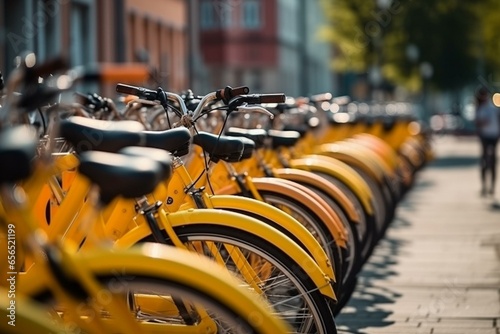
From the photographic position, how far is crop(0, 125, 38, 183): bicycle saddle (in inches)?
130

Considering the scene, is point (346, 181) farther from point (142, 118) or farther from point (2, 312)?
point (2, 312)

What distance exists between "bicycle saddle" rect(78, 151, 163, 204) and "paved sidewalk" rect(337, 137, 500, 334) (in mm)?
4026

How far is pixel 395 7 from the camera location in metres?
32.6

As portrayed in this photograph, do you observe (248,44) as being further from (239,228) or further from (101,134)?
(101,134)

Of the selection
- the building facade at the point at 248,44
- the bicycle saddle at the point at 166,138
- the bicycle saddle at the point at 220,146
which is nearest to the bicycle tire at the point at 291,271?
the bicycle saddle at the point at 166,138

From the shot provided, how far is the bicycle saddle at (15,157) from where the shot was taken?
10.9 feet

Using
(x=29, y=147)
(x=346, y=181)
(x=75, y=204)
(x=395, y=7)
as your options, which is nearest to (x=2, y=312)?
(x=29, y=147)

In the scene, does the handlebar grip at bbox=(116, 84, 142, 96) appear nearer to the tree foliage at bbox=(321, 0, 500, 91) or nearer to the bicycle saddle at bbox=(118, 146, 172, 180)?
the bicycle saddle at bbox=(118, 146, 172, 180)

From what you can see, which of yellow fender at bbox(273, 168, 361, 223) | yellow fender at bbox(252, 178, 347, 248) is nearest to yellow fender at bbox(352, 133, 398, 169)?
yellow fender at bbox(273, 168, 361, 223)

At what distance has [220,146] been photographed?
6141 mm

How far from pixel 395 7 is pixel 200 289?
1153 inches

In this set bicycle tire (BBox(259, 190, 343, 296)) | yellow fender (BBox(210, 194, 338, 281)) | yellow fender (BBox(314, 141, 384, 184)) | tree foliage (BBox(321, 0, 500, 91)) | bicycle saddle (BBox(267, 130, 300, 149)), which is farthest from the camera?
tree foliage (BBox(321, 0, 500, 91))

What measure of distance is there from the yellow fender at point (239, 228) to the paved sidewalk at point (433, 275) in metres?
2.38

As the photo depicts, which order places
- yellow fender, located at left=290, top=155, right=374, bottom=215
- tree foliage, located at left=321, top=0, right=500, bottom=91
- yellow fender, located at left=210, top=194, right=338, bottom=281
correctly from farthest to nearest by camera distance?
tree foliage, located at left=321, top=0, right=500, bottom=91
yellow fender, located at left=290, top=155, right=374, bottom=215
yellow fender, located at left=210, top=194, right=338, bottom=281
